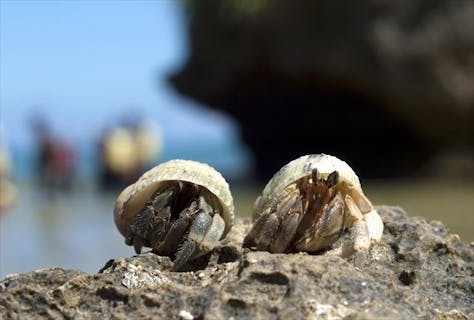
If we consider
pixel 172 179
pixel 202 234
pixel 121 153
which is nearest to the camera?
pixel 202 234

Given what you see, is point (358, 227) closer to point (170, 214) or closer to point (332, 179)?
point (332, 179)

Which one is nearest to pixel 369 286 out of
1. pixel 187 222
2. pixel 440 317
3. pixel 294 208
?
pixel 440 317

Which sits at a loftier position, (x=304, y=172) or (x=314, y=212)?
(x=304, y=172)

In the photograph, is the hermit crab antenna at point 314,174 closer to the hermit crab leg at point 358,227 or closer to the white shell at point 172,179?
the hermit crab leg at point 358,227

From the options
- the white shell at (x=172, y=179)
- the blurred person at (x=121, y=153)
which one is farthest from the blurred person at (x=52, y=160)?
the white shell at (x=172, y=179)

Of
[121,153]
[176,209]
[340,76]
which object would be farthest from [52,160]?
[176,209]

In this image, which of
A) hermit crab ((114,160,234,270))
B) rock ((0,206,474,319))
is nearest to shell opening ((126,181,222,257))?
hermit crab ((114,160,234,270))

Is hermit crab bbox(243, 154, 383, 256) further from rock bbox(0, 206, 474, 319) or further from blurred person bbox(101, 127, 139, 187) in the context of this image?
blurred person bbox(101, 127, 139, 187)
